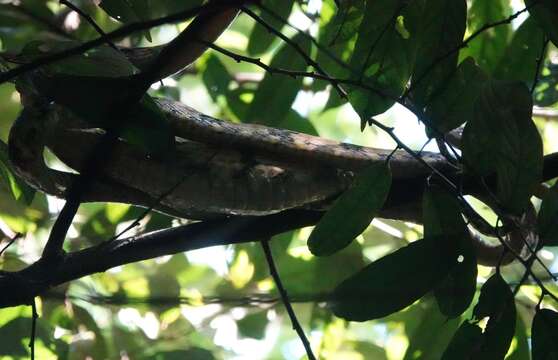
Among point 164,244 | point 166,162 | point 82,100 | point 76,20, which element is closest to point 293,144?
point 166,162

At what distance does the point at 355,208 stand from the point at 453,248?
188 mm

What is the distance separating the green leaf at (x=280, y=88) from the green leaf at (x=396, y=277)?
1056mm

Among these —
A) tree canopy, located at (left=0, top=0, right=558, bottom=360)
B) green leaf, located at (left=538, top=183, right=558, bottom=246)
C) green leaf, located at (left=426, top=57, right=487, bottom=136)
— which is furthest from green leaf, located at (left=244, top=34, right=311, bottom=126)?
green leaf, located at (left=538, top=183, right=558, bottom=246)

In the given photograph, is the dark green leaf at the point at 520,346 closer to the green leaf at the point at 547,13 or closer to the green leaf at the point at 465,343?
the green leaf at the point at 465,343

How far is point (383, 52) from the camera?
1.44 m

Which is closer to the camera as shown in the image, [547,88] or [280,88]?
[280,88]

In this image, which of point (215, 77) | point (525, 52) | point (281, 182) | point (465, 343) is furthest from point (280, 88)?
point (465, 343)

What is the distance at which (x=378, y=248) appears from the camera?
2.71 m

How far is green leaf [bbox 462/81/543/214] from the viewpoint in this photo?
121 centimetres

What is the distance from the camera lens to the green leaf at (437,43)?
4.38 ft

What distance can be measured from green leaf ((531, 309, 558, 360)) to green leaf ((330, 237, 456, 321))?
163 mm

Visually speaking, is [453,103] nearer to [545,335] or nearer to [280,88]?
[545,335]

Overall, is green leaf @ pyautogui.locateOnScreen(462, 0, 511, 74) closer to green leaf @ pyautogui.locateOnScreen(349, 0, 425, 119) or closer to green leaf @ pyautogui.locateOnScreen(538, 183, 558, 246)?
green leaf @ pyautogui.locateOnScreen(349, 0, 425, 119)

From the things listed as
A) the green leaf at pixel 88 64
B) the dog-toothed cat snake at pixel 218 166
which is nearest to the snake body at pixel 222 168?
the dog-toothed cat snake at pixel 218 166
